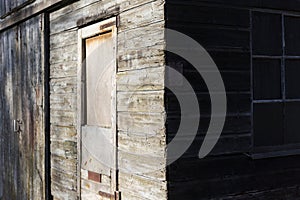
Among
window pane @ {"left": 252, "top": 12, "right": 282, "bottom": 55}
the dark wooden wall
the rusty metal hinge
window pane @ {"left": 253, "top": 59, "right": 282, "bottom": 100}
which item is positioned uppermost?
the dark wooden wall

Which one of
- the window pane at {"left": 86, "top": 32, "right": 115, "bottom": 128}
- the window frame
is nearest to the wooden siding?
the window pane at {"left": 86, "top": 32, "right": 115, "bottom": 128}

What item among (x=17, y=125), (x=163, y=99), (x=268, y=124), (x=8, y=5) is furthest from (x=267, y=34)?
(x=8, y=5)

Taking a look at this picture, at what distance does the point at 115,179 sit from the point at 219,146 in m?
1.05

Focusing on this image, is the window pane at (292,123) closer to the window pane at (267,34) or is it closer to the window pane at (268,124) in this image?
the window pane at (268,124)

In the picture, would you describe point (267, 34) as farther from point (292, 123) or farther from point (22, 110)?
point (22, 110)

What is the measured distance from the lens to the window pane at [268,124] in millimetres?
4293

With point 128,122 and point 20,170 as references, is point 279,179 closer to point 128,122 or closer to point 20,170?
point 128,122

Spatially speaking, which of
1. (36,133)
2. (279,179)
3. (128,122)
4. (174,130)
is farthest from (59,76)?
(279,179)

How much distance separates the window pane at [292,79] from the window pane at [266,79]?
11cm

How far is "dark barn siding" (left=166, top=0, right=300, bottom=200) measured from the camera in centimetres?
379

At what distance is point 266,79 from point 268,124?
1.38 ft

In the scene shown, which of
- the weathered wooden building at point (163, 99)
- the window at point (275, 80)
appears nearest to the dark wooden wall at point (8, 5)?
the weathered wooden building at point (163, 99)

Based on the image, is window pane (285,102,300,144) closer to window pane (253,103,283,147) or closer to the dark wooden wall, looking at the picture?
window pane (253,103,283,147)

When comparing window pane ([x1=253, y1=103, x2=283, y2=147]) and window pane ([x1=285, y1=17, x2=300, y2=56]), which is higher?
window pane ([x1=285, y1=17, x2=300, y2=56])
